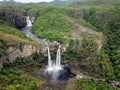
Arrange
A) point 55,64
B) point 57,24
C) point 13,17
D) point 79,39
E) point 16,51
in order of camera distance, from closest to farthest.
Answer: point 16,51 < point 55,64 < point 79,39 < point 57,24 < point 13,17

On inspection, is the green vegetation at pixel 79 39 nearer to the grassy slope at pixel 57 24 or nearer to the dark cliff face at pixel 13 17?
the grassy slope at pixel 57 24

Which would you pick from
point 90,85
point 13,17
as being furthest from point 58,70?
point 13,17

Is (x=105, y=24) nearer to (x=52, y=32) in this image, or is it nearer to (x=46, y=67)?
(x=52, y=32)

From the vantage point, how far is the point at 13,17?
8719 cm

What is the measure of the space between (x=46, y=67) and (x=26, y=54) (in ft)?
20.5

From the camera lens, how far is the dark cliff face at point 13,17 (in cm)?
8546

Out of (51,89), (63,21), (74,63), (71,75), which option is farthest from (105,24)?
(51,89)

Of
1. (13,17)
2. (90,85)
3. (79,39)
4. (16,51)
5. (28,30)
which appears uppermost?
(13,17)

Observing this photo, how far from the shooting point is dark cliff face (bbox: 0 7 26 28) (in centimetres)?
8546

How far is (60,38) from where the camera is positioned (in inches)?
2753

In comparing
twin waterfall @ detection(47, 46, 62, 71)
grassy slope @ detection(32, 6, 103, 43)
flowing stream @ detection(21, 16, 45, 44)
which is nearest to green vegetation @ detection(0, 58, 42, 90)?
twin waterfall @ detection(47, 46, 62, 71)

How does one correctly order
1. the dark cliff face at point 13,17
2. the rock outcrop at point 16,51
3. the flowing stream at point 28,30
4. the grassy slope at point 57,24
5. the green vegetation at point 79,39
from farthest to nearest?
the dark cliff face at point 13,17 < the flowing stream at point 28,30 < the grassy slope at point 57,24 < the rock outcrop at point 16,51 < the green vegetation at point 79,39

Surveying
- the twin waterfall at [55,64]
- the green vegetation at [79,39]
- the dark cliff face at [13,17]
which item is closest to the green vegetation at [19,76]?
the green vegetation at [79,39]

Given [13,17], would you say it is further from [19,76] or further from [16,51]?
[19,76]
